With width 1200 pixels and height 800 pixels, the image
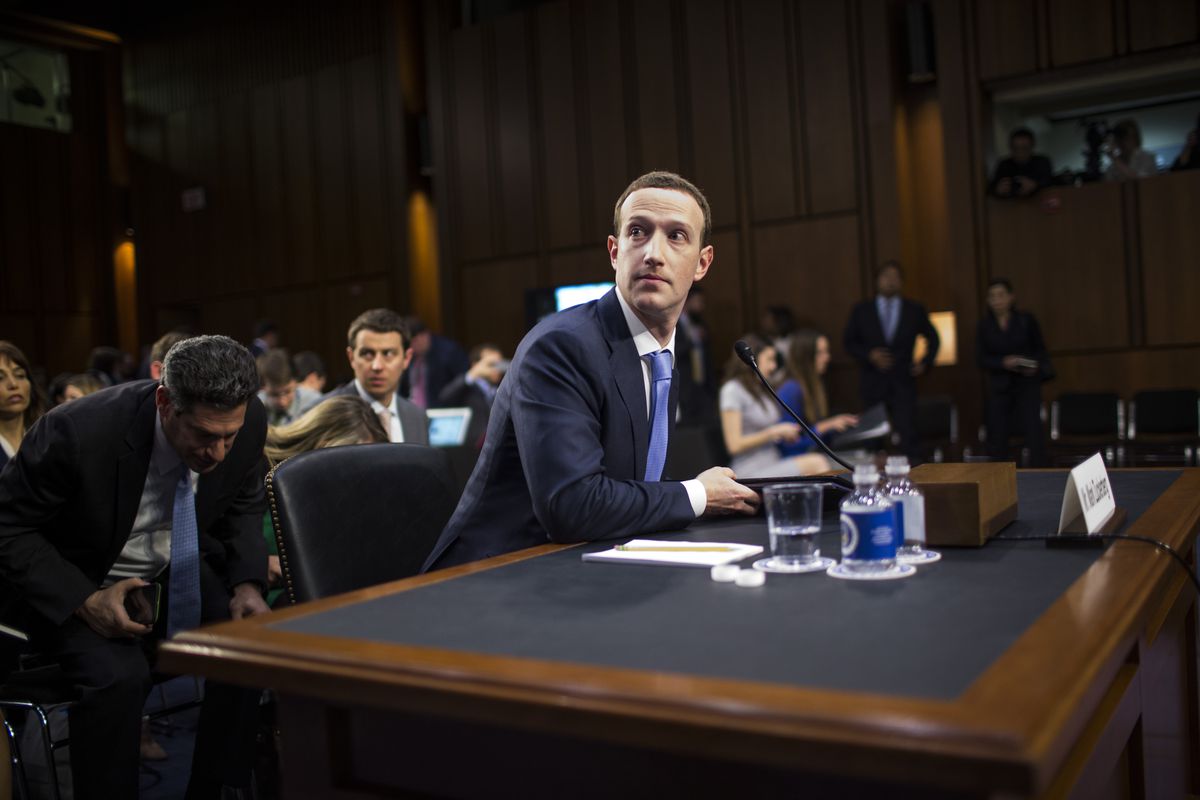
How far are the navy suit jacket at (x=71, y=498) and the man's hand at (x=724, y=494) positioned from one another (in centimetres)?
118

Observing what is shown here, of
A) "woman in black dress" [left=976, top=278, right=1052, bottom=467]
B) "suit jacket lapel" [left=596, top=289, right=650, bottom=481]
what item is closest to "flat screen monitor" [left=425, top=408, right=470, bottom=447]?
"suit jacket lapel" [left=596, top=289, right=650, bottom=481]

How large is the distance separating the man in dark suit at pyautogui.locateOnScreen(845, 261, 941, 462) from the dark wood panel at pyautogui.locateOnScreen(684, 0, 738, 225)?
1760 mm

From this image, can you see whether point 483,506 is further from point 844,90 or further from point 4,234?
point 4,234

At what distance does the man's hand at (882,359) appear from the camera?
7.32 m

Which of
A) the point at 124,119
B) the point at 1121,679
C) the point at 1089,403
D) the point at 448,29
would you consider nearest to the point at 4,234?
the point at 124,119

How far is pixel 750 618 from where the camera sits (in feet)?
3.73

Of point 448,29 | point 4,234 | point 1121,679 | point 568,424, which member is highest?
point 448,29

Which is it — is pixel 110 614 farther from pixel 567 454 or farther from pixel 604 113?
pixel 604 113

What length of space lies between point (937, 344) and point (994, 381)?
475mm

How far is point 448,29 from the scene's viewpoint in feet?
33.5

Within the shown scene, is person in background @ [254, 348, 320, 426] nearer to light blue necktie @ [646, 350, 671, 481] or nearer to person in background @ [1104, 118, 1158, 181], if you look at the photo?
light blue necktie @ [646, 350, 671, 481]

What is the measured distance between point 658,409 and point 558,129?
315 inches

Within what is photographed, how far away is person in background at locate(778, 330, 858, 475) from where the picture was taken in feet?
16.3

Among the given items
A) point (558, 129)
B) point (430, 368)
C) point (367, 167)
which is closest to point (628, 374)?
point (430, 368)
